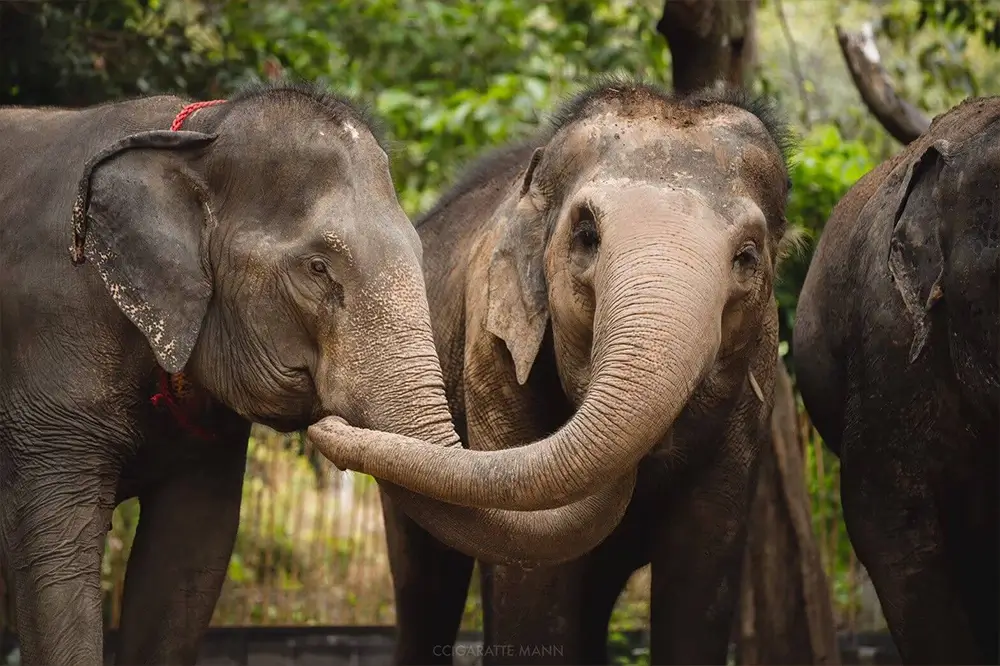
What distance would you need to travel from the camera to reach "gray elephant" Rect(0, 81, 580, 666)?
4.41 meters

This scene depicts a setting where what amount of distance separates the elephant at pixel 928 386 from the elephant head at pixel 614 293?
0.36 metres

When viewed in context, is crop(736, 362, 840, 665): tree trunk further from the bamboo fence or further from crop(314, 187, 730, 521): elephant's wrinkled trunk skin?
crop(314, 187, 730, 521): elephant's wrinkled trunk skin

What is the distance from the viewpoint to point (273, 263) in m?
4.45

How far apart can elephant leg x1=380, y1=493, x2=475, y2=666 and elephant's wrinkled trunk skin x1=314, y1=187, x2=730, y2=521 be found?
7.12 ft

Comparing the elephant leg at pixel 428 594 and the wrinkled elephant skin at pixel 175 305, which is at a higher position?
the wrinkled elephant skin at pixel 175 305

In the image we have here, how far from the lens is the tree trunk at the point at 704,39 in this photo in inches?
258

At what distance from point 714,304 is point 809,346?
170 centimetres

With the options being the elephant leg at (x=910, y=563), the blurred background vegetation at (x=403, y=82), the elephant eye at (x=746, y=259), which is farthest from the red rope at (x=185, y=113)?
the blurred background vegetation at (x=403, y=82)

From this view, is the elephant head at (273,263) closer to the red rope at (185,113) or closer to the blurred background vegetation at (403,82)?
the red rope at (185,113)

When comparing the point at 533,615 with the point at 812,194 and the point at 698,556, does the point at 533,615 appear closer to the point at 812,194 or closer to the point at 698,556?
the point at 698,556

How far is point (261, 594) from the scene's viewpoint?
930cm

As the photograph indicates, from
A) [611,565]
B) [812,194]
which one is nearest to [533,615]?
[611,565]

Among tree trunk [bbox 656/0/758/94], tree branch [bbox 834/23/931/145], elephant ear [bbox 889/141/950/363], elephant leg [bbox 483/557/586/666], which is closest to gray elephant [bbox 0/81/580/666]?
elephant leg [bbox 483/557/586/666]

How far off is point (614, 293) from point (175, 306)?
1158 millimetres
